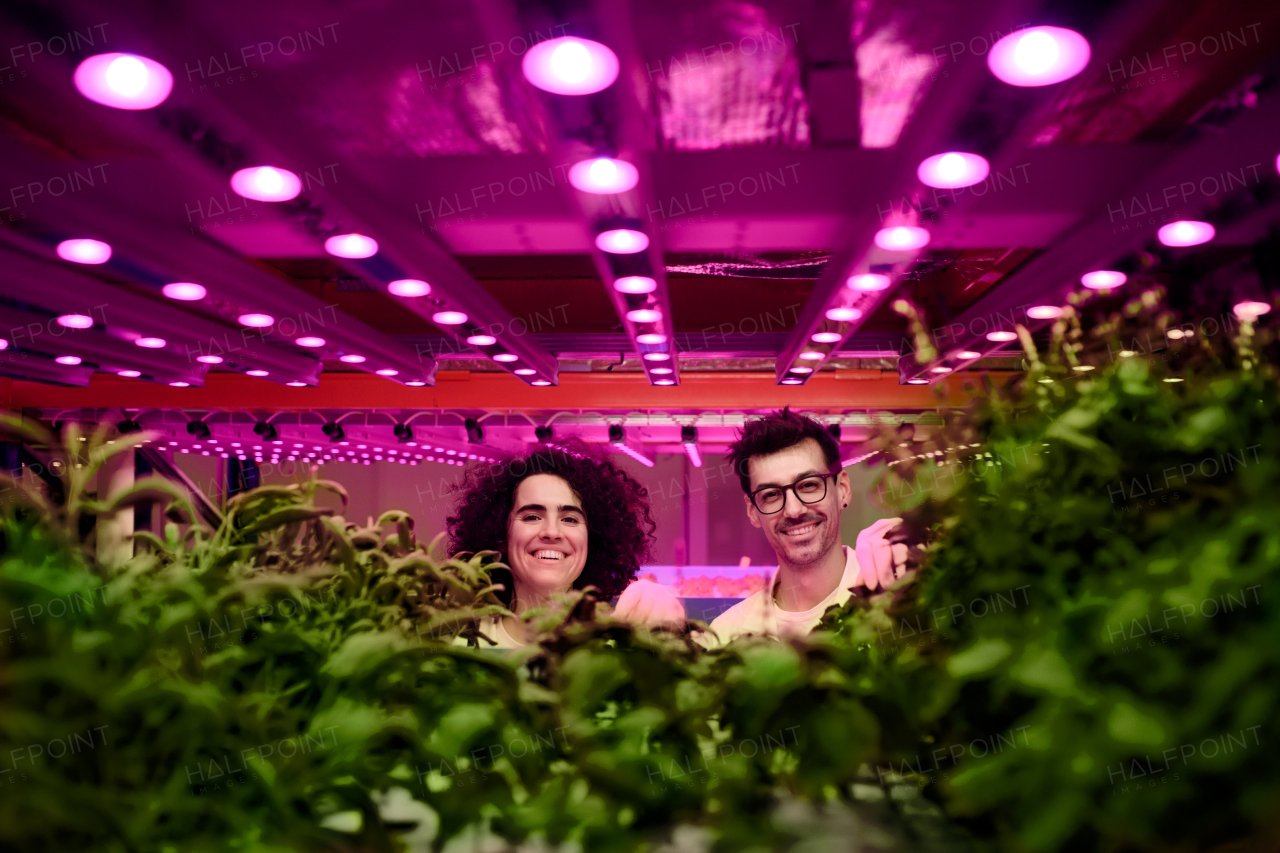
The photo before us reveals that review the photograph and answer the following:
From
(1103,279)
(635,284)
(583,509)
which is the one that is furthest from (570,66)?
(1103,279)

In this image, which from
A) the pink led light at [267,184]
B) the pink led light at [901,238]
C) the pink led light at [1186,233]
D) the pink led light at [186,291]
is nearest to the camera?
the pink led light at [267,184]

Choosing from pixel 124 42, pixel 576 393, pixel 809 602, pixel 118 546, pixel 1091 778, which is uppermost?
pixel 576 393

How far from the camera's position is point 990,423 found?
2.18 feet

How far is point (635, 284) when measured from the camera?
2.71m

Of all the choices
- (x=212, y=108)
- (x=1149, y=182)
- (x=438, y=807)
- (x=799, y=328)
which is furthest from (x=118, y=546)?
(x=799, y=328)

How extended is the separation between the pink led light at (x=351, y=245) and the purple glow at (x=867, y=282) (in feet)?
5.07

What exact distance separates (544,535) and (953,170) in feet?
6.23

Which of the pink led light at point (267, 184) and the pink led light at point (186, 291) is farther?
the pink led light at point (186, 291)

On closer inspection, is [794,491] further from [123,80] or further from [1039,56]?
[123,80]

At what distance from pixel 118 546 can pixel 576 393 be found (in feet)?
22.7

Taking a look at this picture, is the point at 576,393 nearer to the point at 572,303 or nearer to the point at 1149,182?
the point at 572,303

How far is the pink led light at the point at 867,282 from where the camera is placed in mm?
2625

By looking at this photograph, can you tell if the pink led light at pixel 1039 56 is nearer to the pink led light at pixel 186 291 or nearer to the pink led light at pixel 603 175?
the pink led light at pixel 603 175

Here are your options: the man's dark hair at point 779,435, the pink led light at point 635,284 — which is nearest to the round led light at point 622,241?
the pink led light at point 635,284
